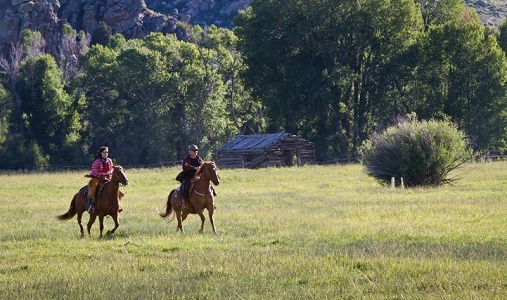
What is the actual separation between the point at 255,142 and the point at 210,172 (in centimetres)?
5218

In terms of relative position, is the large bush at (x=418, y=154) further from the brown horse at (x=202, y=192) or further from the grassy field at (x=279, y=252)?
the brown horse at (x=202, y=192)

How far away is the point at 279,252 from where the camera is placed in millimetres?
16016

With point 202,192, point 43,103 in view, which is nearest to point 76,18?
point 43,103

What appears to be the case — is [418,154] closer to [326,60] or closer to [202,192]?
[202,192]

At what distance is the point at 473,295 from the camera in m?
10.6

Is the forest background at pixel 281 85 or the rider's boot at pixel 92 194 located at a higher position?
the forest background at pixel 281 85

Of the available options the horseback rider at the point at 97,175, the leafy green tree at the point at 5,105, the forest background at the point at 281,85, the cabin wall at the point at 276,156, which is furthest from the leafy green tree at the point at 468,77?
the horseback rider at the point at 97,175

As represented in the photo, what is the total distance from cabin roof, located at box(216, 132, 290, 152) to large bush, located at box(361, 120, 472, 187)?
32.1 meters

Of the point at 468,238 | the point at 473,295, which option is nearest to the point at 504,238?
the point at 468,238

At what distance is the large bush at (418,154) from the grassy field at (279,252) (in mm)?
6314

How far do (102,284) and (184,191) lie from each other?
8.64m

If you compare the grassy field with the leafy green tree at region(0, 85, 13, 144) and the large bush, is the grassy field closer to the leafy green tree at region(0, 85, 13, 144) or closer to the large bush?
the large bush

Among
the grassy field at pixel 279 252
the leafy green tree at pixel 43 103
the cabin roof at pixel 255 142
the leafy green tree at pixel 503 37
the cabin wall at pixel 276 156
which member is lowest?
the grassy field at pixel 279 252

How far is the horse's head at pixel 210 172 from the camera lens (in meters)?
20.6
